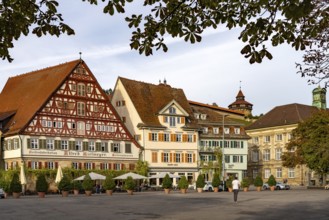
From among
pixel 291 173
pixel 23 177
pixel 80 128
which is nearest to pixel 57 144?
pixel 80 128

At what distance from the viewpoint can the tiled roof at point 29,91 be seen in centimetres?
6712

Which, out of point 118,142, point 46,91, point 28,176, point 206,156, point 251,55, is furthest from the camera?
point 206,156

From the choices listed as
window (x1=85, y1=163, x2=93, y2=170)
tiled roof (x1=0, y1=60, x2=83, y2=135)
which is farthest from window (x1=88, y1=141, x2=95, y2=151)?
tiled roof (x1=0, y1=60, x2=83, y2=135)

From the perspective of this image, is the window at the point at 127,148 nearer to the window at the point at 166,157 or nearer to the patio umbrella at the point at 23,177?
the window at the point at 166,157

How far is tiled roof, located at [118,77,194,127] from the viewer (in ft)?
264

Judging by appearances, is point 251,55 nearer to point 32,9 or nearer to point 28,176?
point 32,9

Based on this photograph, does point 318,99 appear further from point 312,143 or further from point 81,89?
point 81,89

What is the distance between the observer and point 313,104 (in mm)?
116188

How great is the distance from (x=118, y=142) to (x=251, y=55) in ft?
215

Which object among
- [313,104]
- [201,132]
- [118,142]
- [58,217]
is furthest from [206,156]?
[58,217]

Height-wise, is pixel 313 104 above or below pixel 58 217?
above

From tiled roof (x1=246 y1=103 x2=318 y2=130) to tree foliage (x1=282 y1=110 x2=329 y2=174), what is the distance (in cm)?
2370

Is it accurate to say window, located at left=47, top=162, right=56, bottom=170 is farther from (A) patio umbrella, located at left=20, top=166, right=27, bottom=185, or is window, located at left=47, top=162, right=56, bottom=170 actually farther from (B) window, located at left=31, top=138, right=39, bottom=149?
(A) patio umbrella, located at left=20, top=166, right=27, bottom=185

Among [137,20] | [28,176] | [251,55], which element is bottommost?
[28,176]
